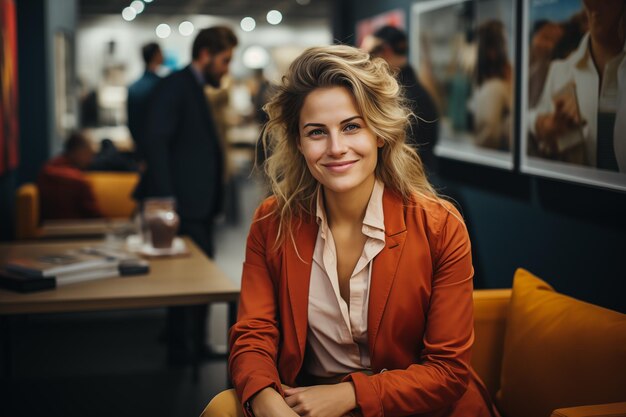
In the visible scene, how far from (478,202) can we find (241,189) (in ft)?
27.3

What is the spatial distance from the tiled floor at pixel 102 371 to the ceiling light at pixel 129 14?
11357 mm

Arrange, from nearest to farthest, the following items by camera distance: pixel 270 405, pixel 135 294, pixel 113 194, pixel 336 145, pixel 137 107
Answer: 1. pixel 270 405
2. pixel 336 145
3. pixel 135 294
4. pixel 137 107
5. pixel 113 194

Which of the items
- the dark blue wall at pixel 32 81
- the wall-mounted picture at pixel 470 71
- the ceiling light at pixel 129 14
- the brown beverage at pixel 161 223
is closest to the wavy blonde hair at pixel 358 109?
the brown beverage at pixel 161 223

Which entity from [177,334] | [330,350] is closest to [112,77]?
[177,334]

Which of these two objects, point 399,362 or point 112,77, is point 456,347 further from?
point 112,77

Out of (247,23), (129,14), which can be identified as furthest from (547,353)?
(247,23)

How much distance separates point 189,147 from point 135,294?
170cm

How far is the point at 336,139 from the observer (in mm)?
2133

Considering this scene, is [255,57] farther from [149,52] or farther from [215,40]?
[215,40]

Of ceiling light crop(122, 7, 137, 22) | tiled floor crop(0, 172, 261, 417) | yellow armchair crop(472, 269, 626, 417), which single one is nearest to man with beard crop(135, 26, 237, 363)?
tiled floor crop(0, 172, 261, 417)

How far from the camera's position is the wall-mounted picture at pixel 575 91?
2.89 metres

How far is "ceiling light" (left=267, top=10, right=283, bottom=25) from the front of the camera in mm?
17309

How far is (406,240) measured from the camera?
217 cm

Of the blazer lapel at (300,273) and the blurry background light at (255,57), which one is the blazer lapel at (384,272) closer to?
the blazer lapel at (300,273)
